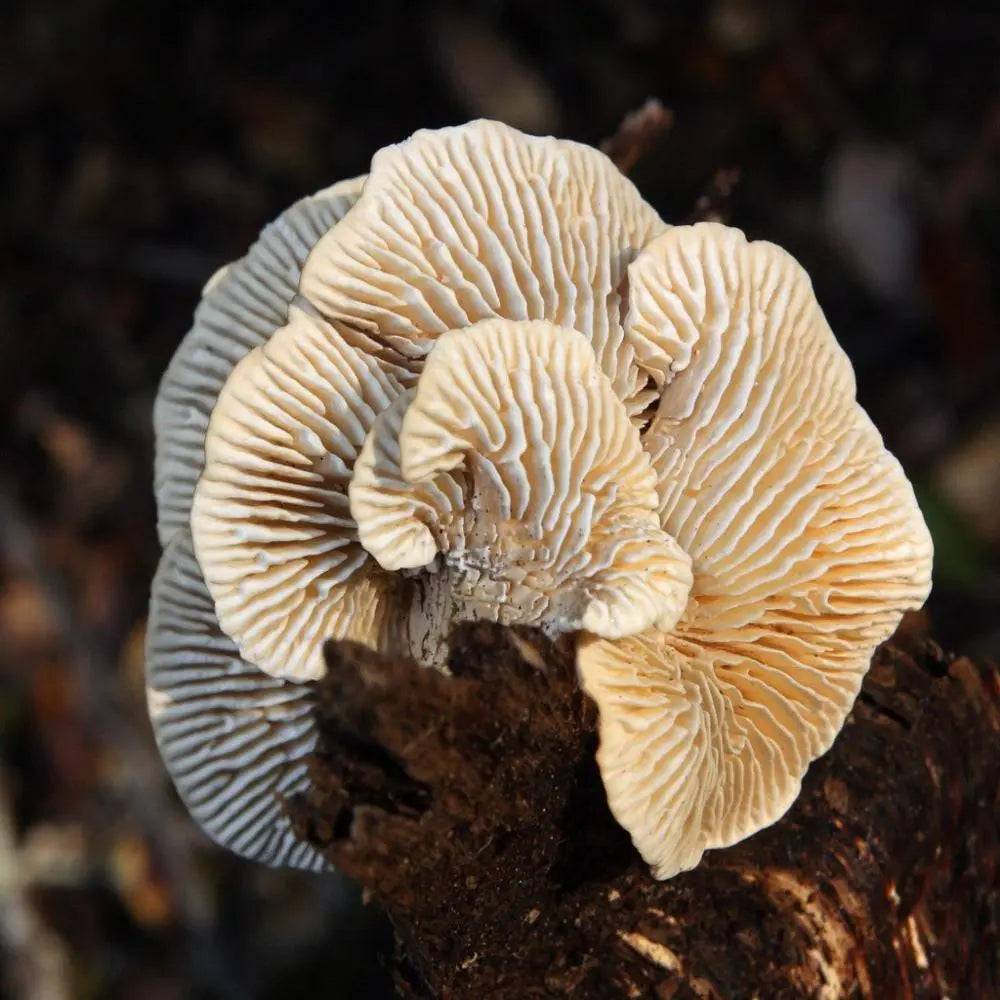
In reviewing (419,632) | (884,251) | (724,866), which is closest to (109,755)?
(419,632)

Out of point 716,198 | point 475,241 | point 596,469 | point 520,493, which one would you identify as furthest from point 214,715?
point 716,198

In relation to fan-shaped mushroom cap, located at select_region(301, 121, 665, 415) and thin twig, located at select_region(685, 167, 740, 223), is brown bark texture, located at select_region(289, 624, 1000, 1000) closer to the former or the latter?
fan-shaped mushroom cap, located at select_region(301, 121, 665, 415)

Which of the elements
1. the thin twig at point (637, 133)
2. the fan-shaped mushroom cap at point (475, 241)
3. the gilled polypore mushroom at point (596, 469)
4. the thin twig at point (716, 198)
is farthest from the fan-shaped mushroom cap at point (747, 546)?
the thin twig at point (637, 133)

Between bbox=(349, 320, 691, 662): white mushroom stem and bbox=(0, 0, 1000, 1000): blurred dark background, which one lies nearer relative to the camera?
bbox=(349, 320, 691, 662): white mushroom stem

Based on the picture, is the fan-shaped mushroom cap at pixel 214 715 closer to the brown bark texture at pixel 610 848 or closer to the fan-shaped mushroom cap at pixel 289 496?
the fan-shaped mushroom cap at pixel 289 496

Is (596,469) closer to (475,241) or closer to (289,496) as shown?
(475,241)

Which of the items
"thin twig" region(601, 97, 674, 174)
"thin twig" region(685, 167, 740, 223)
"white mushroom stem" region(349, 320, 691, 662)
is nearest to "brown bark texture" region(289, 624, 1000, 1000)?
"white mushroom stem" region(349, 320, 691, 662)

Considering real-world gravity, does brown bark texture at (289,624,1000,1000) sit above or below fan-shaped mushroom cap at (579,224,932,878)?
below
